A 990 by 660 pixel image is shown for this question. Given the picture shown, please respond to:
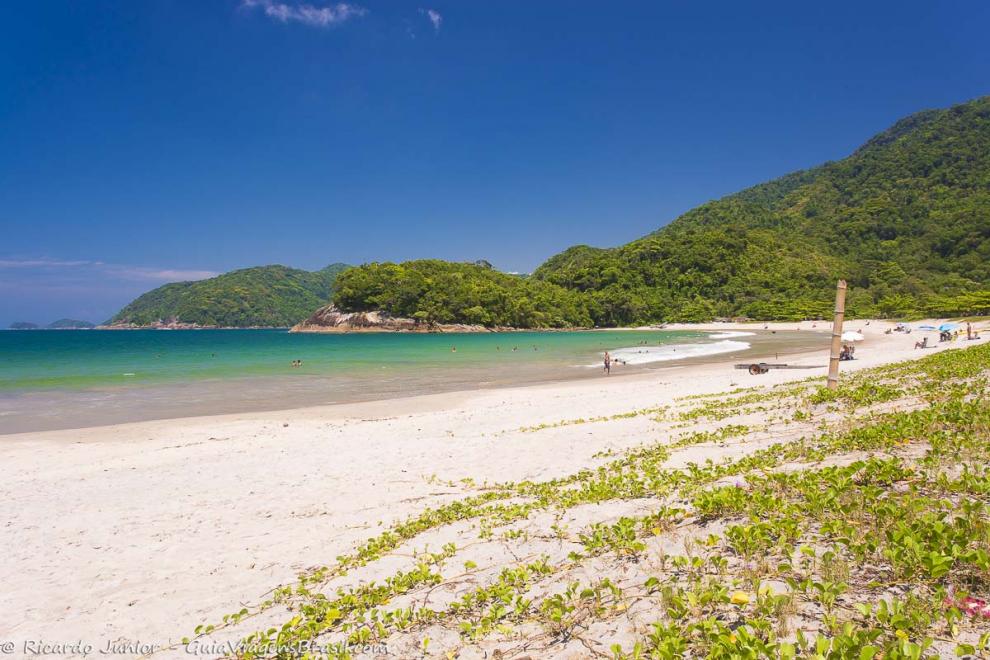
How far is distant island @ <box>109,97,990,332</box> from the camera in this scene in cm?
12231

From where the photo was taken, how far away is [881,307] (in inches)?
4090

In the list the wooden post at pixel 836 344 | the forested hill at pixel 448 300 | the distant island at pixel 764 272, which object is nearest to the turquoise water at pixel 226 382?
the wooden post at pixel 836 344

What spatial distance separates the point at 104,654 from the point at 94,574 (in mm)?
2335

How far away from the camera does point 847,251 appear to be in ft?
485

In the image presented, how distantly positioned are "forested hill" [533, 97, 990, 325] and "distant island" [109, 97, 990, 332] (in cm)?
41

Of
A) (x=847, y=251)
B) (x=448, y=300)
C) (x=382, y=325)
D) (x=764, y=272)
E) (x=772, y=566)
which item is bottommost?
(x=772, y=566)

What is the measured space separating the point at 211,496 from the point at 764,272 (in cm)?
15682

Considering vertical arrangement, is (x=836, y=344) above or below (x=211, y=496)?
above

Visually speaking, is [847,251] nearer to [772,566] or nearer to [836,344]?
[836,344]

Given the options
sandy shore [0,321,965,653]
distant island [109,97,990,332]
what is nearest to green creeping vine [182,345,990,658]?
sandy shore [0,321,965,653]

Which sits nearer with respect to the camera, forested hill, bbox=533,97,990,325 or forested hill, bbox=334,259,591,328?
forested hill, bbox=533,97,990,325

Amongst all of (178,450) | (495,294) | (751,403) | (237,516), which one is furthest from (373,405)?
(495,294)

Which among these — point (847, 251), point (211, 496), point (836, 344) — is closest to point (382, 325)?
point (836, 344)

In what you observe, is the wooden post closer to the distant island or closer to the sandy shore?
the sandy shore
